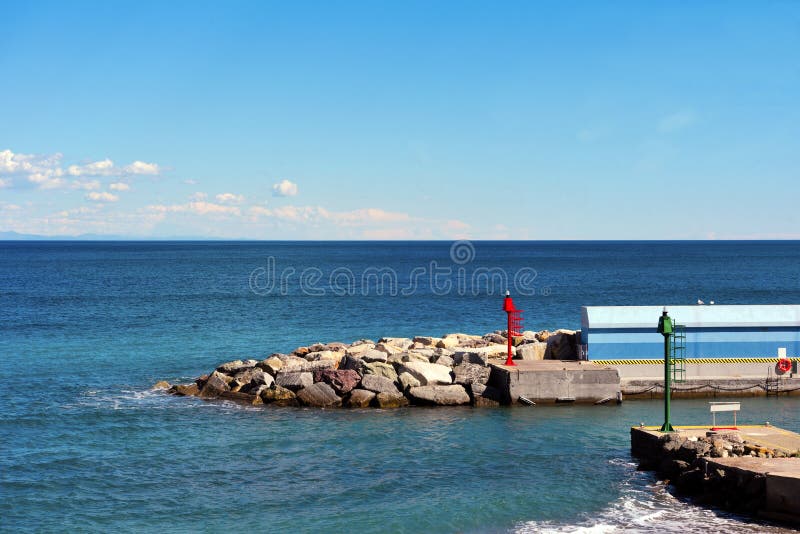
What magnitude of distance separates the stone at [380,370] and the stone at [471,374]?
231cm

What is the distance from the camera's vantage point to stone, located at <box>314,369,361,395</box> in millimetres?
28219

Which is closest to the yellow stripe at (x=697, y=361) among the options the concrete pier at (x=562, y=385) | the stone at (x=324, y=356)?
the concrete pier at (x=562, y=385)

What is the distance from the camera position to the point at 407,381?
28484mm

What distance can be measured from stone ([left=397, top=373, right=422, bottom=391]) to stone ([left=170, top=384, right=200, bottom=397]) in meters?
8.00

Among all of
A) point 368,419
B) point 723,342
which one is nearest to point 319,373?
point 368,419

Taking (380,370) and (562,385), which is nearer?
(562,385)

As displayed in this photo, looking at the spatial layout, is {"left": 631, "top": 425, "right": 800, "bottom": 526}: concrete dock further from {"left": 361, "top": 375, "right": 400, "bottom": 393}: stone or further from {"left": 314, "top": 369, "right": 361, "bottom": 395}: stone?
{"left": 314, "top": 369, "right": 361, "bottom": 395}: stone

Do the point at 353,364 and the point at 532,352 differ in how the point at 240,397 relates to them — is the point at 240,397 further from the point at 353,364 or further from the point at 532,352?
the point at 532,352

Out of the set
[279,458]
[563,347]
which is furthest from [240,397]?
[563,347]

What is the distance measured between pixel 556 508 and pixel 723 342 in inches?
576

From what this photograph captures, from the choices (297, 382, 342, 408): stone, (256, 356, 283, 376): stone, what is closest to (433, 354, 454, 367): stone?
(297, 382, 342, 408): stone

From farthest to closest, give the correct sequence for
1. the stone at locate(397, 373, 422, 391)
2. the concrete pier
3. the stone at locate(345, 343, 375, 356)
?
1. the stone at locate(345, 343, 375, 356)
2. the stone at locate(397, 373, 422, 391)
3. the concrete pier

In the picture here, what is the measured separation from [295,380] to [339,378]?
1.69 meters

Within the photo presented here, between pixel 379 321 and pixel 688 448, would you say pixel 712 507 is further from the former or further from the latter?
pixel 379 321
